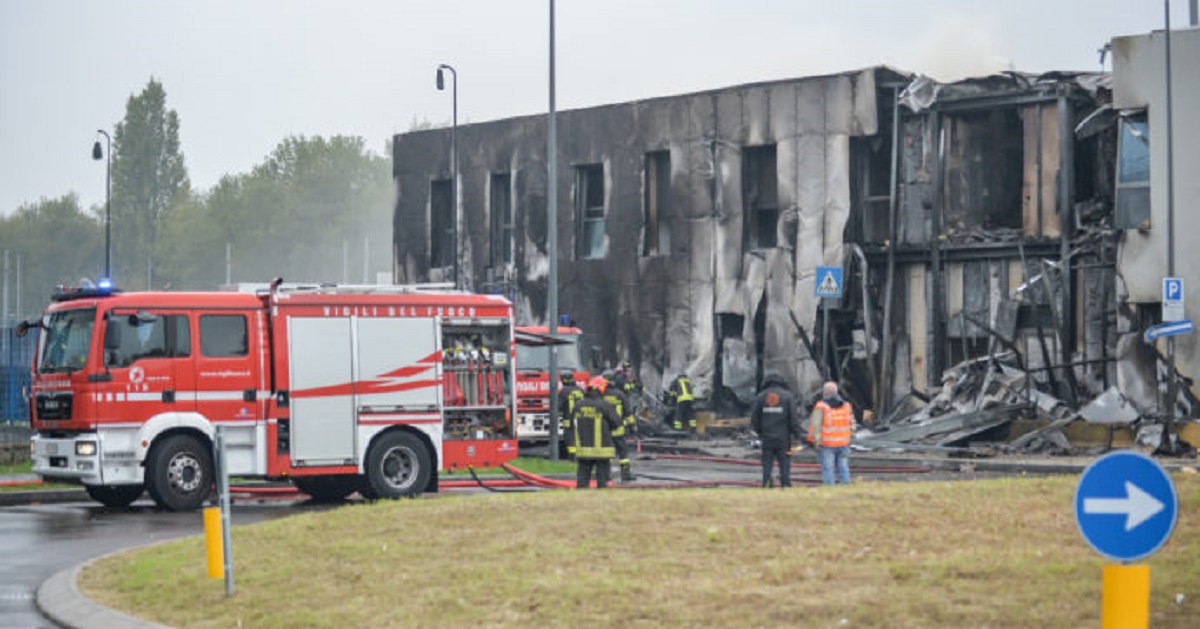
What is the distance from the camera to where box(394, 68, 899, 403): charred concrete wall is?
41.1 m

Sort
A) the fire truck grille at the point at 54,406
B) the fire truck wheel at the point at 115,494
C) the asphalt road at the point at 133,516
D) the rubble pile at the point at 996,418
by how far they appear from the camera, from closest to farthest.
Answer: the asphalt road at the point at 133,516 < the fire truck grille at the point at 54,406 < the fire truck wheel at the point at 115,494 < the rubble pile at the point at 996,418

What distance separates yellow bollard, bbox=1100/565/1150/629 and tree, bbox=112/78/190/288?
11870 centimetres

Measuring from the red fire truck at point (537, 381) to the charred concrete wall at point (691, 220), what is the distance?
6.64 meters

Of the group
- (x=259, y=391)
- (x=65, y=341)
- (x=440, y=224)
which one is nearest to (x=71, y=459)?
(x=65, y=341)

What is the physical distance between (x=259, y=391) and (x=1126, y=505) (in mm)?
16218

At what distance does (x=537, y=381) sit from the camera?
3600 centimetres

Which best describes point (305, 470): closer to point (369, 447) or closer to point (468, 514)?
point (369, 447)

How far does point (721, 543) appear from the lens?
13.3 m

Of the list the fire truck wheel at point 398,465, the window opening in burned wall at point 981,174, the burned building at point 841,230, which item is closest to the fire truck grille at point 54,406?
the fire truck wheel at point 398,465

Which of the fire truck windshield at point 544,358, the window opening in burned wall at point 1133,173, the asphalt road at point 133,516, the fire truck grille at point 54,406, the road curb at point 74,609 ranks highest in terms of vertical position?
the window opening in burned wall at point 1133,173

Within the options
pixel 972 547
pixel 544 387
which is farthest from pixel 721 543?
pixel 544 387

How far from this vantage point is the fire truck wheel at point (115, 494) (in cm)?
2358

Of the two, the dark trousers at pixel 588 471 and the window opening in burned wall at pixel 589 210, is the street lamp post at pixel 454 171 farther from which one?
the dark trousers at pixel 588 471

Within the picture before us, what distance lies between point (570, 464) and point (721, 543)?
58.4 ft
